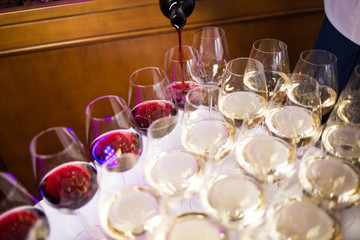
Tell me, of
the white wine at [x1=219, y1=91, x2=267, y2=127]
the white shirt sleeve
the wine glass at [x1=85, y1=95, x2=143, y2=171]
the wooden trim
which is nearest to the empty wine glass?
the white wine at [x1=219, y1=91, x2=267, y2=127]

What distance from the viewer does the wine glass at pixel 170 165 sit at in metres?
0.81

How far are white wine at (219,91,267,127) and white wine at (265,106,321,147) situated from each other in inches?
1.5

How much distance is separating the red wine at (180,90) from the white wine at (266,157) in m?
0.37

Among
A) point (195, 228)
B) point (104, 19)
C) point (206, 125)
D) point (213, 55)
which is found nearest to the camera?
point (195, 228)

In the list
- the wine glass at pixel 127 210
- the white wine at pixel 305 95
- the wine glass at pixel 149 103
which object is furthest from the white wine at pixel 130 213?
the white wine at pixel 305 95

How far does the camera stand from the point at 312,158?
0.83 metres

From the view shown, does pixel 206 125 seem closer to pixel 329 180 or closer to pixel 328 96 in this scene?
pixel 329 180

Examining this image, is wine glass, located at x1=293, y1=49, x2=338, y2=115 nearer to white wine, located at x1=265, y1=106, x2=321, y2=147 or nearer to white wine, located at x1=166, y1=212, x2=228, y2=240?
white wine, located at x1=265, y1=106, x2=321, y2=147

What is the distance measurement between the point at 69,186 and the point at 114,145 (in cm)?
20

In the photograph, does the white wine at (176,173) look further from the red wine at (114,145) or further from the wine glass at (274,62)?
the wine glass at (274,62)

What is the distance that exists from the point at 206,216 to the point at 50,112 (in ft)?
6.16

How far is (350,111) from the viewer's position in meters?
1.01

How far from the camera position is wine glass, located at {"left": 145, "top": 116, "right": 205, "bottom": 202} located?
2.66 ft

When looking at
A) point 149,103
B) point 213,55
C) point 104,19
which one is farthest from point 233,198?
point 104,19
